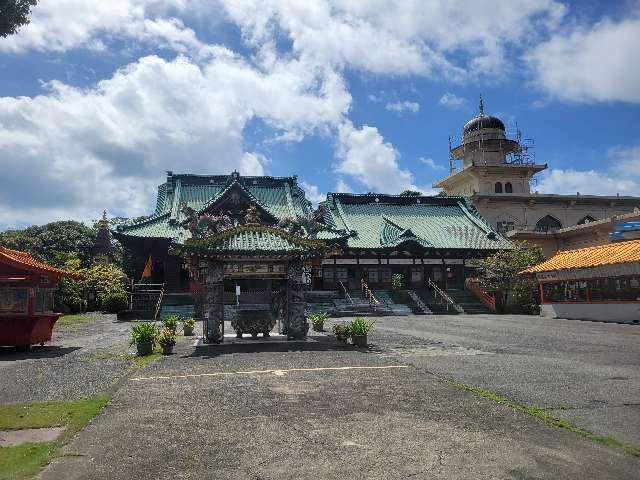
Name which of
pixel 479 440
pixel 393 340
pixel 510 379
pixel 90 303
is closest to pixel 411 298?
pixel 393 340

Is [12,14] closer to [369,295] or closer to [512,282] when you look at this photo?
[369,295]

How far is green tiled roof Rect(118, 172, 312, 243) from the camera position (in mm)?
41938

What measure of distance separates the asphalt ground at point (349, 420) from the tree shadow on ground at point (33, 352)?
4246 millimetres

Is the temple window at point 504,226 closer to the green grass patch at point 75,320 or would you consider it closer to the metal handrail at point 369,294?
the metal handrail at point 369,294

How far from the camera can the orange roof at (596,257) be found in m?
26.6

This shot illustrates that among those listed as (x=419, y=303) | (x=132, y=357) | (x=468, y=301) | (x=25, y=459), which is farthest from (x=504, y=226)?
(x=25, y=459)

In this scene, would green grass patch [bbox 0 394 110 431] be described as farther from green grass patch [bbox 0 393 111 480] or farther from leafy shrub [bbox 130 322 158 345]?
leafy shrub [bbox 130 322 158 345]

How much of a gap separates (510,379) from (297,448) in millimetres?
5926

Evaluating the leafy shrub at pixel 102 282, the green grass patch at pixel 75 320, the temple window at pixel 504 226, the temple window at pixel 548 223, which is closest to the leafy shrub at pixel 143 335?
the green grass patch at pixel 75 320

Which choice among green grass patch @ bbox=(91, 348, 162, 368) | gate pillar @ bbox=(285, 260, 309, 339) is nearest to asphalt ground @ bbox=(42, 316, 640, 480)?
green grass patch @ bbox=(91, 348, 162, 368)

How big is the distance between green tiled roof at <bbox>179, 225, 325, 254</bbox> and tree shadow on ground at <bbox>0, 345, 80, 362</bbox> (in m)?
4.95

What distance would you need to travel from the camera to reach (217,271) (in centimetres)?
1723

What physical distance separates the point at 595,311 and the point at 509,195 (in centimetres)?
2506

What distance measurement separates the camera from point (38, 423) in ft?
23.9
